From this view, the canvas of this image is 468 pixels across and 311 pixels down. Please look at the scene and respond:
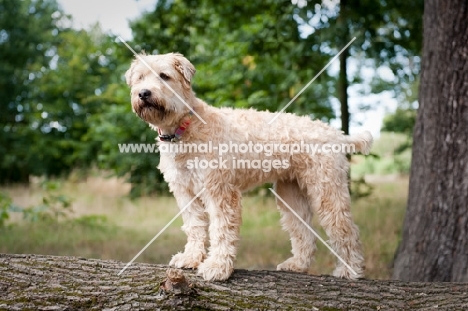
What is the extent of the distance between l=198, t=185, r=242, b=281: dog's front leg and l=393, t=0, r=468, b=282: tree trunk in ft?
7.70

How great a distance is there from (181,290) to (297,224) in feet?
5.46

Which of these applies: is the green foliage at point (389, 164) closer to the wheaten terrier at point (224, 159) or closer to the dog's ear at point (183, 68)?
the wheaten terrier at point (224, 159)

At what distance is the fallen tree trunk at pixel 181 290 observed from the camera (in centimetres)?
355

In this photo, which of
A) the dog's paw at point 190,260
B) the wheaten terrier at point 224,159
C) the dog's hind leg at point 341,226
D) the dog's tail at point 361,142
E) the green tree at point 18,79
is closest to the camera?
the wheaten terrier at point 224,159

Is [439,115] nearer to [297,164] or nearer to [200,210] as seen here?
[297,164]

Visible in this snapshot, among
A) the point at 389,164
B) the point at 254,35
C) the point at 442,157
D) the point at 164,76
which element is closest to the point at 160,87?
the point at 164,76

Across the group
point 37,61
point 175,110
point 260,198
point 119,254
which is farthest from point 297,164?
point 37,61

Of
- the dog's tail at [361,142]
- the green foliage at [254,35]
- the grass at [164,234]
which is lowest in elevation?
the grass at [164,234]

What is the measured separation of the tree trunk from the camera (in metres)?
5.21

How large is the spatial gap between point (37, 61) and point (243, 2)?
14.8m

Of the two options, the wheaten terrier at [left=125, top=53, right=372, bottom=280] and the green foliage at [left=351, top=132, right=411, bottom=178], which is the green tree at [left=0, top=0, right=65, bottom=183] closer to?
the green foliage at [left=351, top=132, right=411, bottom=178]

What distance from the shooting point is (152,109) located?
12.8ft

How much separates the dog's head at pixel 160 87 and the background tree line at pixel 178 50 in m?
4.52

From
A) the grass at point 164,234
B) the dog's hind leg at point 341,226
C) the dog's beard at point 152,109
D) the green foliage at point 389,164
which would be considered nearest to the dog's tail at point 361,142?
the dog's hind leg at point 341,226
